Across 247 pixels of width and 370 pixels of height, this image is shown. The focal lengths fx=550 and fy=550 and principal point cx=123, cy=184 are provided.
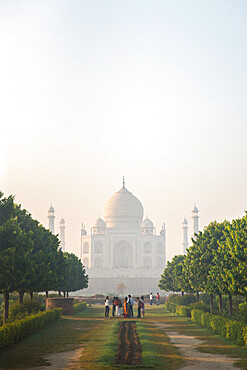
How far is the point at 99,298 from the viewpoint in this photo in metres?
68.8

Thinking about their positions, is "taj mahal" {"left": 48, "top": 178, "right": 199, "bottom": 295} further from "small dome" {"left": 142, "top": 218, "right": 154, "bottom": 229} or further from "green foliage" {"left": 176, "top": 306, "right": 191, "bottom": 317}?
"green foliage" {"left": 176, "top": 306, "right": 191, "bottom": 317}

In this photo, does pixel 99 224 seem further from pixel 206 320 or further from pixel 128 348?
pixel 128 348

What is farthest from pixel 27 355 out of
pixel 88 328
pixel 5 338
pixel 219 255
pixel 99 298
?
pixel 99 298

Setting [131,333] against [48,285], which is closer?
[131,333]

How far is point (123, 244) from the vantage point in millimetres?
113500

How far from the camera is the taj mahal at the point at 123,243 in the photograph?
107 metres

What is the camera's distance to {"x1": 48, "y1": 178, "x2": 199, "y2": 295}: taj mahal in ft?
352

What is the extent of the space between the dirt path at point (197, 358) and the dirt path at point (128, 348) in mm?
1393

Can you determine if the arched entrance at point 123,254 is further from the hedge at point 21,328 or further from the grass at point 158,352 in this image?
the grass at point 158,352

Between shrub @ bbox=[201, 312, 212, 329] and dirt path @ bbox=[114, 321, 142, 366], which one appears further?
shrub @ bbox=[201, 312, 212, 329]

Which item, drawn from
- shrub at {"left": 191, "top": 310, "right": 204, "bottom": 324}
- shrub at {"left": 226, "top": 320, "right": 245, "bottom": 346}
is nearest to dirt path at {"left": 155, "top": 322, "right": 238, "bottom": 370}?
shrub at {"left": 226, "top": 320, "right": 245, "bottom": 346}

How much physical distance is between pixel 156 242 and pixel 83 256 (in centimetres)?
1537

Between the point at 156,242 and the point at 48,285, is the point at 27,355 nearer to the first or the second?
the point at 48,285

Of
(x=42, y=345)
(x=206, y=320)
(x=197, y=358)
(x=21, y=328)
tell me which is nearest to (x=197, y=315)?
(x=206, y=320)
